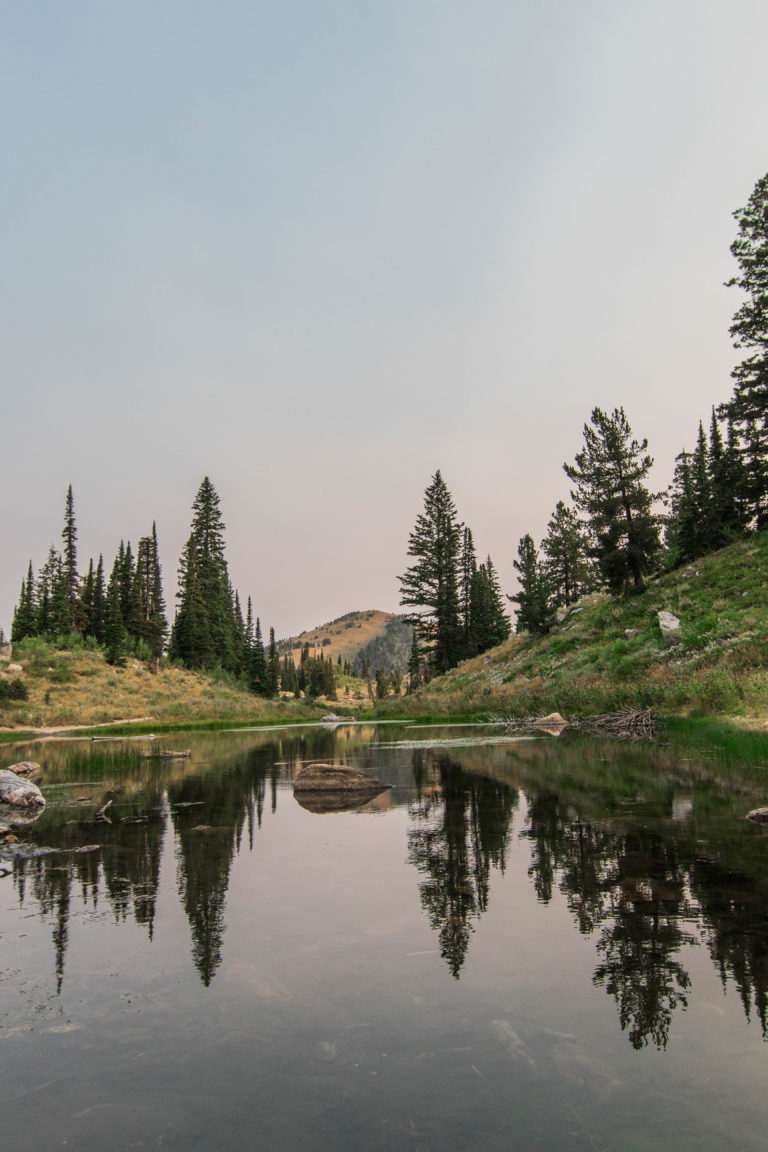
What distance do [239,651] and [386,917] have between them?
4060 inches

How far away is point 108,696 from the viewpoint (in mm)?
57312

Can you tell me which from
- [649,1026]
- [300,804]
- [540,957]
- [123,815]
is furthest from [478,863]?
[123,815]

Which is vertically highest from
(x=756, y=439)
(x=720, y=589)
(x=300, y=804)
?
(x=756, y=439)

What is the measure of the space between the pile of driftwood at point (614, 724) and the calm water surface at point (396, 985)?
12.5 metres

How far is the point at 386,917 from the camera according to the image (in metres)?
6.60

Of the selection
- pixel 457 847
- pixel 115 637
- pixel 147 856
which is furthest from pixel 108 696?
pixel 457 847

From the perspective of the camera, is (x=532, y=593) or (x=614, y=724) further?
(x=532, y=593)

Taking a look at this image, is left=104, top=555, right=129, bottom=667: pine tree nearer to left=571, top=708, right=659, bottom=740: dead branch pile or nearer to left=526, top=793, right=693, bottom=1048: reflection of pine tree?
left=571, top=708, right=659, bottom=740: dead branch pile

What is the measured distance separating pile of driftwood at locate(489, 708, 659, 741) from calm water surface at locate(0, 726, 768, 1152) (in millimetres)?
12457

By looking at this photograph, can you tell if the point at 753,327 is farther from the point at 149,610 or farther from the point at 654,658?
the point at 149,610

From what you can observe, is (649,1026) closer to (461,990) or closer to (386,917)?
(461,990)

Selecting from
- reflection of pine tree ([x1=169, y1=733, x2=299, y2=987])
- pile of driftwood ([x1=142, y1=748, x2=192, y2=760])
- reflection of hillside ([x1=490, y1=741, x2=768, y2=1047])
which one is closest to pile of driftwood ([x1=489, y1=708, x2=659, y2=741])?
reflection of hillside ([x1=490, y1=741, x2=768, y2=1047])

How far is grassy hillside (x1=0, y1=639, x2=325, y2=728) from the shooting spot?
49.3m

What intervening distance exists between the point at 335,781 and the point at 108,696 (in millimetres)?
48232
